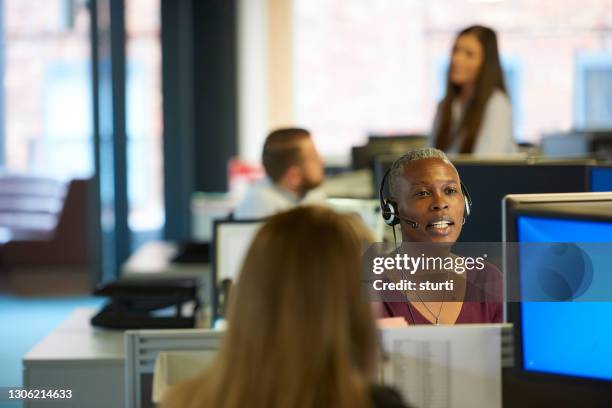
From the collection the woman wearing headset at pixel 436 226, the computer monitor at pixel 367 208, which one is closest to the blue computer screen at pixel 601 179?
the computer monitor at pixel 367 208

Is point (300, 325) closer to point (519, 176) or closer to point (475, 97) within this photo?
point (519, 176)

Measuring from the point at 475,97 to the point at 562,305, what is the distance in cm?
176

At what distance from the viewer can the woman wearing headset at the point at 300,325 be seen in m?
1.14

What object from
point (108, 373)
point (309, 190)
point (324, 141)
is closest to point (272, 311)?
point (108, 373)

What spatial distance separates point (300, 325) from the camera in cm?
114

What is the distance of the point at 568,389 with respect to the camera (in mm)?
1714

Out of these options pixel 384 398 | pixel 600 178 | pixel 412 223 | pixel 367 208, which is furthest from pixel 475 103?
pixel 384 398

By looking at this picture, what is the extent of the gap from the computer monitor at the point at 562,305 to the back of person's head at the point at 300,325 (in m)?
0.58

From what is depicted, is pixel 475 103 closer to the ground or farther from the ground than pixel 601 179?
farther from the ground

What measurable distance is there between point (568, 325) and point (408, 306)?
263mm

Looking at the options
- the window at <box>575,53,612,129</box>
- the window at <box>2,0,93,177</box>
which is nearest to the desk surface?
the window at <box>2,0,93,177</box>

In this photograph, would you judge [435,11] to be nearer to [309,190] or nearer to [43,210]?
[43,210]

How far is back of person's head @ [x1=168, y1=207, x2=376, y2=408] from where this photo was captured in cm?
114

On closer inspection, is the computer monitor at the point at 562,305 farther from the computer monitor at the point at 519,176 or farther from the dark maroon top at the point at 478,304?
the computer monitor at the point at 519,176
